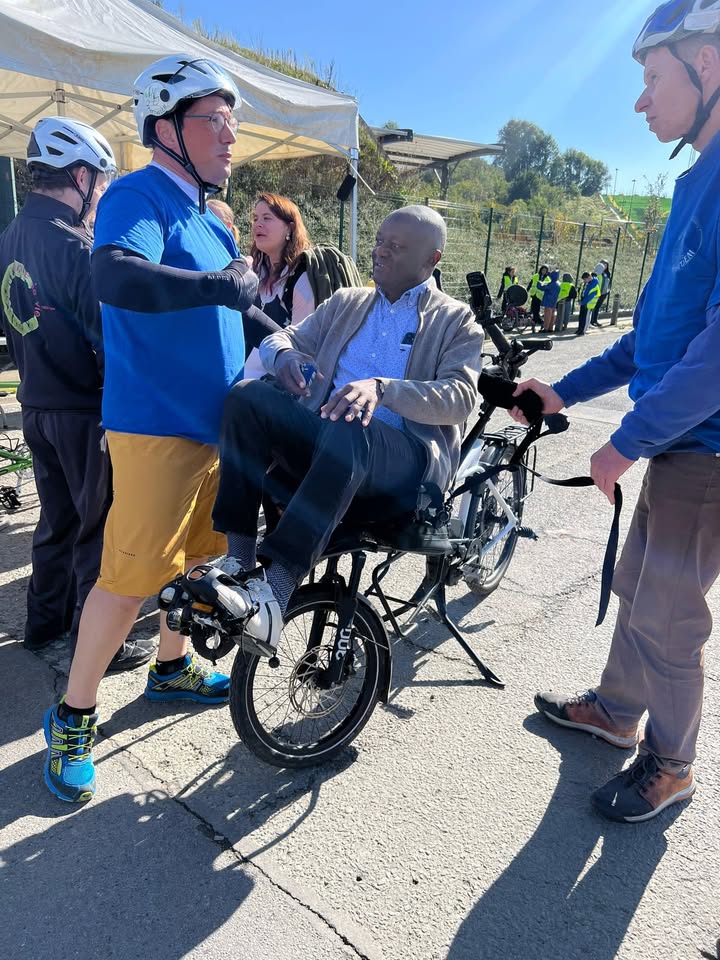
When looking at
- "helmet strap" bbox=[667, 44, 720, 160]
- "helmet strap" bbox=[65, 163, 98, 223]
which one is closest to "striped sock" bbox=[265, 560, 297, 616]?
"helmet strap" bbox=[667, 44, 720, 160]

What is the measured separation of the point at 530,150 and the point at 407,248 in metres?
80.8

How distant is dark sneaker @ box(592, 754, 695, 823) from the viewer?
2.22 m

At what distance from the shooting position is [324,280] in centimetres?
396

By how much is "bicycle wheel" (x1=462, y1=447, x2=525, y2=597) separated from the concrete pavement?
1.95ft

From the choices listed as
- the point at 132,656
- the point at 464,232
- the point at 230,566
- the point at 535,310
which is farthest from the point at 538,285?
the point at 230,566

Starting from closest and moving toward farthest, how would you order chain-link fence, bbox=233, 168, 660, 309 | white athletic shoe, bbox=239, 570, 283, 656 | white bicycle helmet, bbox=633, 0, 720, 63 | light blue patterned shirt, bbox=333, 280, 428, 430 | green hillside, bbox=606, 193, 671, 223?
white bicycle helmet, bbox=633, 0, 720, 63 < white athletic shoe, bbox=239, 570, 283, 656 < light blue patterned shirt, bbox=333, 280, 428, 430 < chain-link fence, bbox=233, 168, 660, 309 < green hillside, bbox=606, 193, 671, 223

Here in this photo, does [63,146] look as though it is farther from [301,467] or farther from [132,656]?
[132,656]

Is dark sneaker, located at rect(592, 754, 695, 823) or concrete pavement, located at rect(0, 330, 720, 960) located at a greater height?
dark sneaker, located at rect(592, 754, 695, 823)

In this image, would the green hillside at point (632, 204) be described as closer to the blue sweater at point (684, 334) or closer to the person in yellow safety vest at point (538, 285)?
the person in yellow safety vest at point (538, 285)

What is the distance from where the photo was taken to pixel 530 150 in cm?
7381

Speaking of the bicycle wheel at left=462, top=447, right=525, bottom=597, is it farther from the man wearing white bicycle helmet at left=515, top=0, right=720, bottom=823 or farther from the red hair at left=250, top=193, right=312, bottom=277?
the red hair at left=250, top=193, right=312, bottom=277

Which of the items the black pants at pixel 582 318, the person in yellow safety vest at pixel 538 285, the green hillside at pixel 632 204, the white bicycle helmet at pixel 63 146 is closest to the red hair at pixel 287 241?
the white bicycle helmet at pixel 63 146

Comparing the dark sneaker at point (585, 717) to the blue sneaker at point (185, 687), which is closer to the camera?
the dark sneaker at point (585, 717)

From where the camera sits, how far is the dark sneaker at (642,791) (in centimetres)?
222
